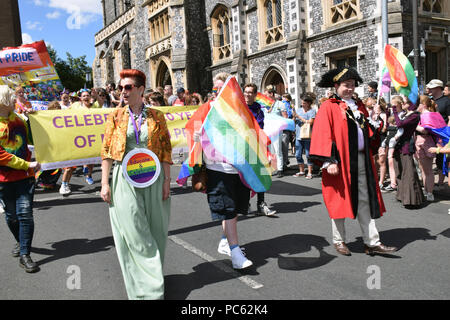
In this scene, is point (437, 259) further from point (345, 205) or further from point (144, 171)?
point (144, 171)

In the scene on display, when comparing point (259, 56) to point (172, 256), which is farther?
point (259, 56)

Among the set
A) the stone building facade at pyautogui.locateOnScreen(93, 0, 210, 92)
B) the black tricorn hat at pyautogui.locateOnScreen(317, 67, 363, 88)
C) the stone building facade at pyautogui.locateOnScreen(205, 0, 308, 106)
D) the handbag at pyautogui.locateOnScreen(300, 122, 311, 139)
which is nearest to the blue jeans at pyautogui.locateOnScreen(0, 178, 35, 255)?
the black tricorn hat at pyautogui.locateOnScreen(317, 67, 363, 88)

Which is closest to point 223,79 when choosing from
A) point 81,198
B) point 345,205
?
point 345,205

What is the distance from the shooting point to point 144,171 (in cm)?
338

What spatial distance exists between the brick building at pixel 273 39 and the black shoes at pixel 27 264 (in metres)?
6.64

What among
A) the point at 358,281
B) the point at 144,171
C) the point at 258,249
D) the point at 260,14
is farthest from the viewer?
the point at 260,14

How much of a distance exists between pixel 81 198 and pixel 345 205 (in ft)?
18.2

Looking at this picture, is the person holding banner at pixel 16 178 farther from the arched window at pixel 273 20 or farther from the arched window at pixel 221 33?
the arched window at pixel 221 33

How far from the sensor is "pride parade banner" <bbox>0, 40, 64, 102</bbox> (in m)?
9.27

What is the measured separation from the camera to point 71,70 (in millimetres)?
69125

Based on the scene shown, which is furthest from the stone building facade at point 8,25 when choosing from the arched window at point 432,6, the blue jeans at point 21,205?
the blue jeans at point 21,205

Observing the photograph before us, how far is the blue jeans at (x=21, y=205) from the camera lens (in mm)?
4336

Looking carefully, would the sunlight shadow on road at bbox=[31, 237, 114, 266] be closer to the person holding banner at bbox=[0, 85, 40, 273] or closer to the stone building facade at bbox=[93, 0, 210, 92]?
the person holding banner at bbox=[0, 85, 40, 273]

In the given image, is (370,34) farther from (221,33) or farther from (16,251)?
(16,251)
